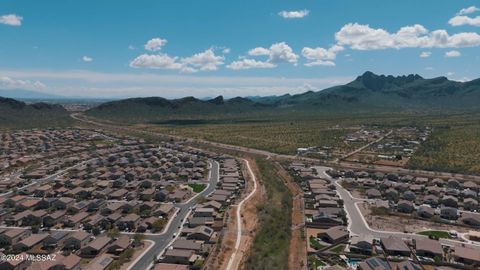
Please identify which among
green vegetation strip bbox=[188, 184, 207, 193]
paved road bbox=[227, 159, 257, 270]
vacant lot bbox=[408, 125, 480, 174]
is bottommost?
paved road bbox=[227, 159, 257, 270]

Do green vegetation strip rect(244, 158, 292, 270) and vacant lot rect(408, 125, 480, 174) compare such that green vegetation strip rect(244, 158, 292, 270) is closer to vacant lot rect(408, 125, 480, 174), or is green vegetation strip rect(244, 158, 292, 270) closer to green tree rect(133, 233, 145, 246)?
green tree rect(133, 233, 145, 246)

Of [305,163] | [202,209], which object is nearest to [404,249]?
[202,209]

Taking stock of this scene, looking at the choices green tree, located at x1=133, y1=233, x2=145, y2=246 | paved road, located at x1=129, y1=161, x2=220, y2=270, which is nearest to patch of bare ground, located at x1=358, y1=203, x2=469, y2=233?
paved road, located at x1=129, y1=161, x2=220, y2=270

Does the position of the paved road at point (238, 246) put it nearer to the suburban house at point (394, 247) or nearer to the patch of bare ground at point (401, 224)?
the suburban house at point (394, 247)

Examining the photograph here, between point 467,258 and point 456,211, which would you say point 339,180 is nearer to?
point 456,211

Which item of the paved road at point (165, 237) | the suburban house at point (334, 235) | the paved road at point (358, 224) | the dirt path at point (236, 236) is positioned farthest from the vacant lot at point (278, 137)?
the suburban house at point (334, 235)

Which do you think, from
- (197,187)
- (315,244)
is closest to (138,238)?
(315,244)
